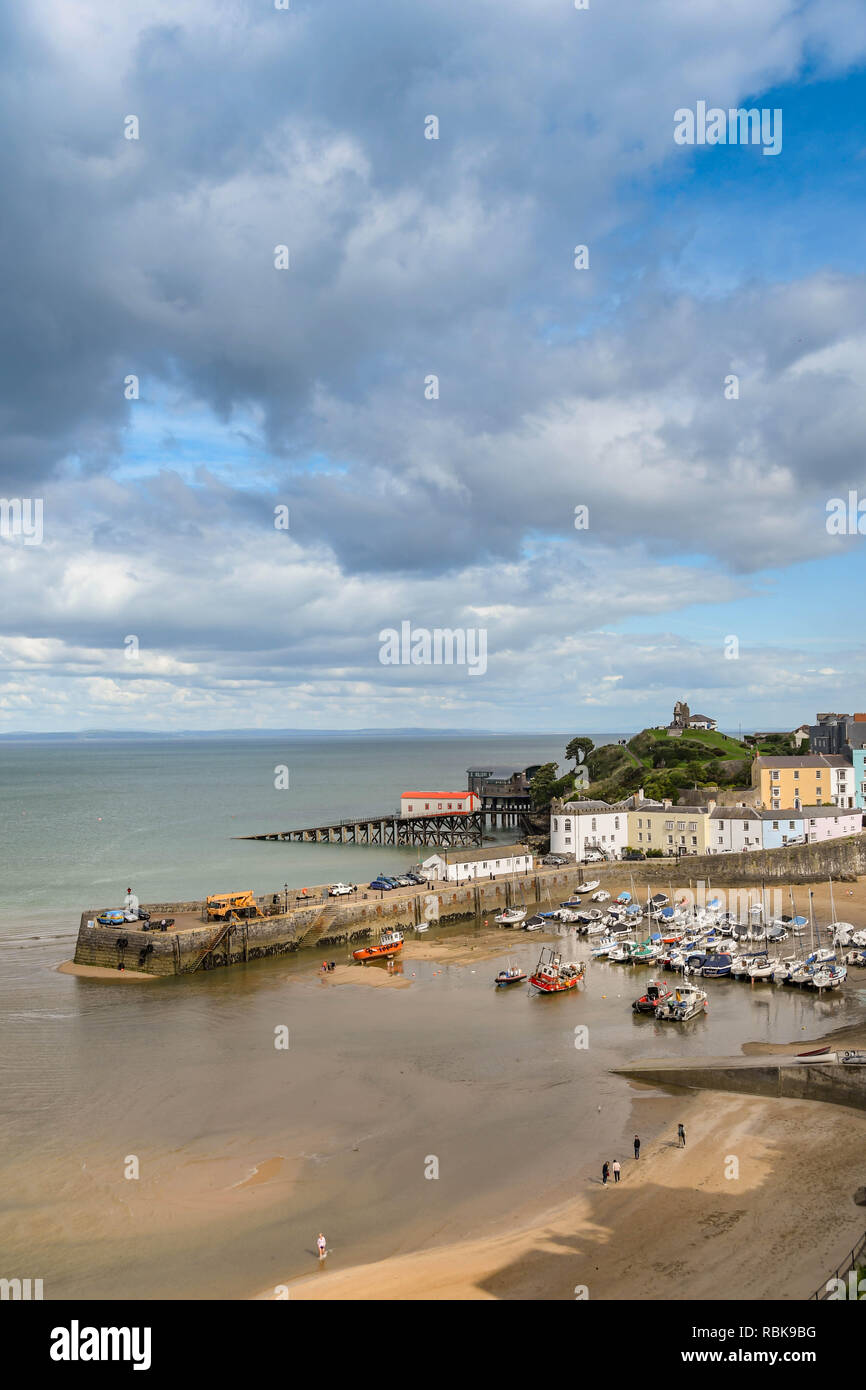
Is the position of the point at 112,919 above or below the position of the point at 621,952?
above

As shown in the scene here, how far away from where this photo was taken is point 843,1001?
3600 cm

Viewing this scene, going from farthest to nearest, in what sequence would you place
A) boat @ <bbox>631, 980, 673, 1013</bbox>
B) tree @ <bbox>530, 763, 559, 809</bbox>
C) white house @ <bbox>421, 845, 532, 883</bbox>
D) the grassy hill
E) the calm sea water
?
tree @ <bbox>530, 763, 559, 809</bbox> < the grassy hill < the calm sea water < white house @ <bbox>421, 845, 532, 883</bbox> < boat @ <bbox>631, 980, 673, 1013</bbox>

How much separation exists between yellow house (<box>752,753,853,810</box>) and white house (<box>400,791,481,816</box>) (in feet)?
106

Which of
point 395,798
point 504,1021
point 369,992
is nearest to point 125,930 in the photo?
point 369,992

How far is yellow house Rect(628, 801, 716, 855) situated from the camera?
65.6m

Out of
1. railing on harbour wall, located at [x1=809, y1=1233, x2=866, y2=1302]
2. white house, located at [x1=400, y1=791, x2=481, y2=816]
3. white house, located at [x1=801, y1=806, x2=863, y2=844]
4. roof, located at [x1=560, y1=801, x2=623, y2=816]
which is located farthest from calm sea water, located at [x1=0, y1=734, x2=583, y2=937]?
railing on harbour wall, located at [x1=809, y1=1233, x2=866, y2=1302]

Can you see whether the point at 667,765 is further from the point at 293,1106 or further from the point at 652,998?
the point at 293,1106

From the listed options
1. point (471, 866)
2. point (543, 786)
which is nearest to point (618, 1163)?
point (471, 866)

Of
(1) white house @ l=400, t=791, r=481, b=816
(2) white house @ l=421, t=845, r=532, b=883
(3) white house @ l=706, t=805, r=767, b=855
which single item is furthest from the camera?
(1) white house @ l=400, t=791, r=481, b=816

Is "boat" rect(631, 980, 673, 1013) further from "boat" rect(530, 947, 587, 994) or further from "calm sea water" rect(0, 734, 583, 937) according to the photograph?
"calm sea water" rect(0, 734, 583, 937)

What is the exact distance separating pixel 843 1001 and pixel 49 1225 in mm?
30043

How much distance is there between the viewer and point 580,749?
116 m

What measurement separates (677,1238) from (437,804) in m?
77.7
